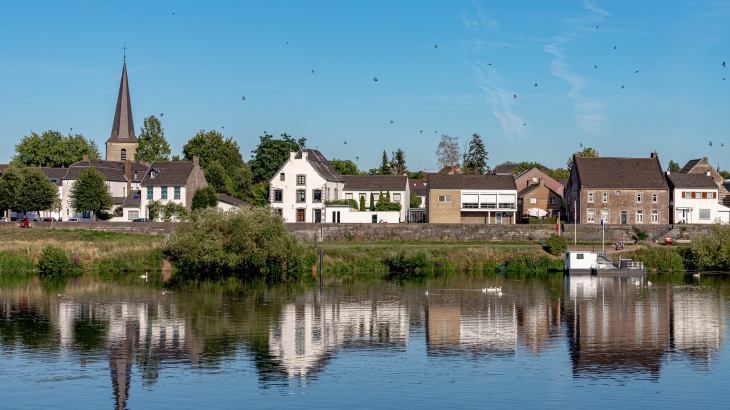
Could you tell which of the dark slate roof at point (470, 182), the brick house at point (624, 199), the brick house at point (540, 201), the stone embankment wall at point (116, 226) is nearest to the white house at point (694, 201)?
the brick house at point (624, 199)

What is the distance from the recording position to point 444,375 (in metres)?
27.7

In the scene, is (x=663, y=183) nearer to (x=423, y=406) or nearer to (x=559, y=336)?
(x=559, y=336)

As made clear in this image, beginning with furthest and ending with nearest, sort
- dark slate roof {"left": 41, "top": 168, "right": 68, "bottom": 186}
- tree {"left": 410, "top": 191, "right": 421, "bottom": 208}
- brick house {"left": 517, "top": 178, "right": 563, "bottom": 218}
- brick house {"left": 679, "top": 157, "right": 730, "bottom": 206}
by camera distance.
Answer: dark slate roof {"left": 41, "top": 168, "right": 68, "bottom": 186} < tree {"left": 410, "top": 191, "right": 421, "bottom": 208} < brick house {"left": 679, "top": 157, "right": 730, "bottom": 206} < brick house {"left": 517, "top": 178, "right": 563, "bottom": 218}

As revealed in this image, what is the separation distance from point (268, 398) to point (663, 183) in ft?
254

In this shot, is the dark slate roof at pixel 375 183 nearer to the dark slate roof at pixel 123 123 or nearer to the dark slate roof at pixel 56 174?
the dark slate roof at pixel 56 174

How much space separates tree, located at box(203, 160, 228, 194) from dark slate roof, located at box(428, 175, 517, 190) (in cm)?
4175

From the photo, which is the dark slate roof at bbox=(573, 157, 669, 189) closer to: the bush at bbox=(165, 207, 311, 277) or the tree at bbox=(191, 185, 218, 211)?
the bush at bbox=(165, 207, 311, 277)

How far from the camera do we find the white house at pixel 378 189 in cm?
9731

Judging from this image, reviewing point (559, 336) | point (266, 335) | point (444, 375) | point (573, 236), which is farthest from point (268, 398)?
point (573, 236)

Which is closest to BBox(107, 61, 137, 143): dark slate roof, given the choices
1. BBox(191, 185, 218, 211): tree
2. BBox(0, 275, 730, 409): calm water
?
BBox(191, 185, 218, 211): tree

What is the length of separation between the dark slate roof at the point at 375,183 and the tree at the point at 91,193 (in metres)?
32.6

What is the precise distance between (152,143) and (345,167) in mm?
40211

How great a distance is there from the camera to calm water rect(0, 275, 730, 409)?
25000 mm

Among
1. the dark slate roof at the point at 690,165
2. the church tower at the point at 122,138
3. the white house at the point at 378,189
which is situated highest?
the church tower at the point at 122,138
